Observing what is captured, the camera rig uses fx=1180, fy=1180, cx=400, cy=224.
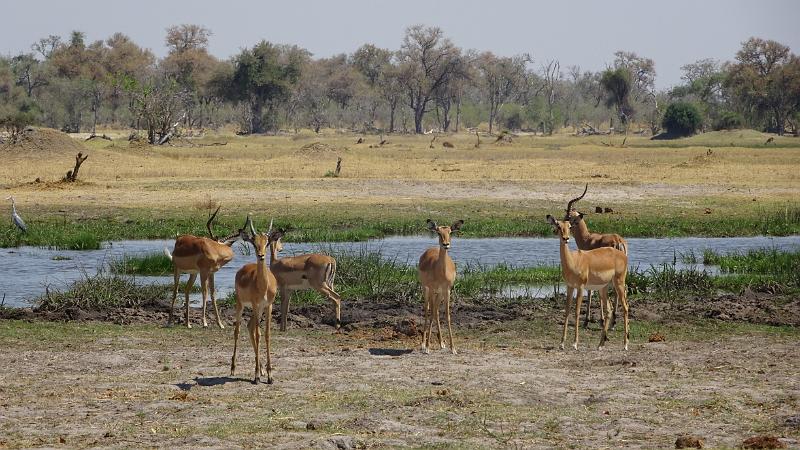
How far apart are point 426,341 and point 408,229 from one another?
39.5 feet

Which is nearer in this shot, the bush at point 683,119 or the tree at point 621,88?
the bush at point 683,119

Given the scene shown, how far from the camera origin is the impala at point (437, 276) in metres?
11.9

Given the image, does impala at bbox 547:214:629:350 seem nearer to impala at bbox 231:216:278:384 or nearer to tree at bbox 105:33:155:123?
impala at bbox 231:216:278:384

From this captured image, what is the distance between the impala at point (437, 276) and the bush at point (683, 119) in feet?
182

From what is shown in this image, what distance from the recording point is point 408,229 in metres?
24.1

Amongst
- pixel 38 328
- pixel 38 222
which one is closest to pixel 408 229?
pixel 38 222

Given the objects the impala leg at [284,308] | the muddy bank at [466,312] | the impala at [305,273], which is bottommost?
the muddy bank at [466,312]

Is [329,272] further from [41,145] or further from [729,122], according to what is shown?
[729,122]

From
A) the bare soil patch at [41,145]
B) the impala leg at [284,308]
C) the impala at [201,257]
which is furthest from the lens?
the bare soil patch at [41,145]

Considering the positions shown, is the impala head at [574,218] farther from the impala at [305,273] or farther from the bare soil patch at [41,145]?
the bare soil patch at [41,145]

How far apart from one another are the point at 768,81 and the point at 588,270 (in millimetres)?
65286

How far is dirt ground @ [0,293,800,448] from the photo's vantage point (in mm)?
8617

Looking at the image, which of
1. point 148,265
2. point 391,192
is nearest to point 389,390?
point 148,265

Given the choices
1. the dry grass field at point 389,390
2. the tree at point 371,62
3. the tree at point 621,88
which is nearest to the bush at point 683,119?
the tree at point 621,88
